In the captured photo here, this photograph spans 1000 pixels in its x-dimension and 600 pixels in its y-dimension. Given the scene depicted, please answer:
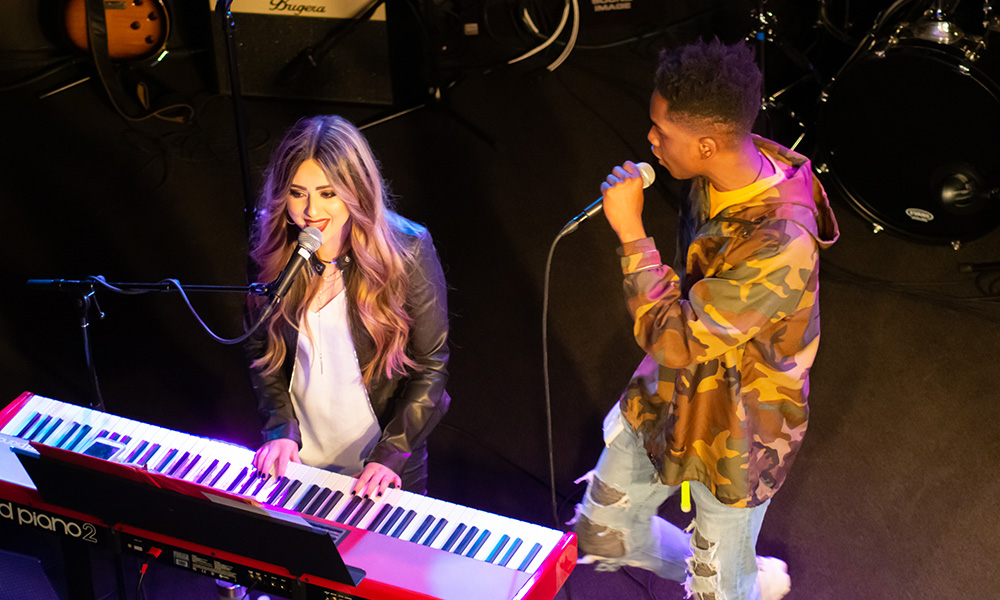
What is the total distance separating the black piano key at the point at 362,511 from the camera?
2436 mm

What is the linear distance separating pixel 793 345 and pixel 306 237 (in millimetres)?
1221

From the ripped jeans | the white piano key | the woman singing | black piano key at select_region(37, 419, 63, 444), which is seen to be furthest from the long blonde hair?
the ripped jeans

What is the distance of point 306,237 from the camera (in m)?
2.23

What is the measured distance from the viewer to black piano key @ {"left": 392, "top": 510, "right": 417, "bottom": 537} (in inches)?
93.7

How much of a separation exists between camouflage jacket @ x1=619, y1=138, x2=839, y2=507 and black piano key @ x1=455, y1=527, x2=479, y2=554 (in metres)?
0.59

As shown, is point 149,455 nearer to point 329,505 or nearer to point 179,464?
point 179,464

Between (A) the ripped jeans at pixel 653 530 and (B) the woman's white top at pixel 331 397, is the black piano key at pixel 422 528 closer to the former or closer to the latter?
(B) the woman's white top at pixel 331 397

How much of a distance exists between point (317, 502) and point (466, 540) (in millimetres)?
428

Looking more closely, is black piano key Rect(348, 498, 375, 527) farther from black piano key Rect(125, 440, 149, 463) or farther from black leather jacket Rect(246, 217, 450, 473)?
black piano key Rect(125, 440, 149, 463)

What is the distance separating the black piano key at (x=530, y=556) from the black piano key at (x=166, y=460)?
102cm

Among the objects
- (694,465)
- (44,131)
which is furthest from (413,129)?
(694,465)

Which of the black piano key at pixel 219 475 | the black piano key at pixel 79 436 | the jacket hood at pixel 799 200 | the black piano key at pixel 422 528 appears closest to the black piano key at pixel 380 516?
the black piano key at pixel 422 528

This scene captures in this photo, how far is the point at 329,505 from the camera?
97.8 inches

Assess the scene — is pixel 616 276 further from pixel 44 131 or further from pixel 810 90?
pixel 44 131
